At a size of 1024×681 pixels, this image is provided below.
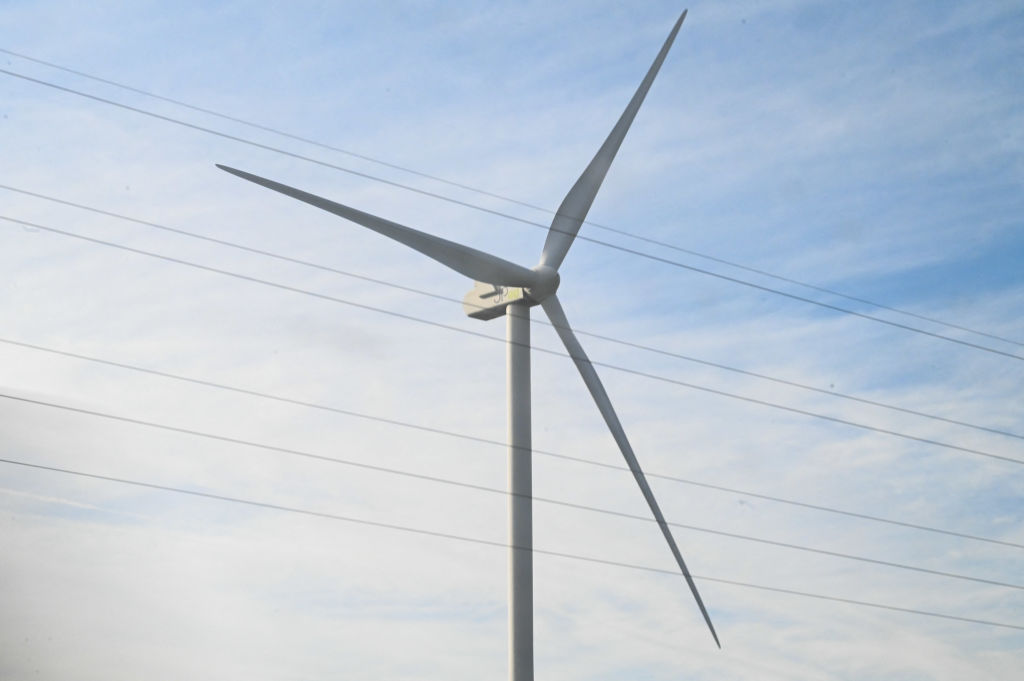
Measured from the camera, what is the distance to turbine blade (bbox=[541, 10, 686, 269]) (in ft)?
93.1

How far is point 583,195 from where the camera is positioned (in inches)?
1152

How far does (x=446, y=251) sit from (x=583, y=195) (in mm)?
4681

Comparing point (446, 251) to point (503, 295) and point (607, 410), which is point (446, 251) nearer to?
point (503, 295)

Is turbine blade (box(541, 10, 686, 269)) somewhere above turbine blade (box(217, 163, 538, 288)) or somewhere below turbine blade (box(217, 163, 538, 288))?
above

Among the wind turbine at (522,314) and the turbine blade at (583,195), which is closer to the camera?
the wind turbine at (522,314)

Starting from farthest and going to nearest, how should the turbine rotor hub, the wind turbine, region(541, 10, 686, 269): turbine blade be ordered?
region(541, 10, 686, 269): turbine blade → the turbine rotor hub → the wind turbine

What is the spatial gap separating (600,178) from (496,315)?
464cm

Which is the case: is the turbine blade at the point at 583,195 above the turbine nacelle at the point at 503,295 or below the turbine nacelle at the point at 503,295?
above

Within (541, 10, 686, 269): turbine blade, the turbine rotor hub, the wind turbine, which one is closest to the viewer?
the wind turbine

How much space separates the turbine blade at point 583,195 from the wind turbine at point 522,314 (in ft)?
0.08

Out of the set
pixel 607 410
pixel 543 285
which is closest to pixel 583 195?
pixel 543 285

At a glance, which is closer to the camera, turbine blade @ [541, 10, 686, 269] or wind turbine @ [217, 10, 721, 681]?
wind turbine @ [217, 10, 721, 681]

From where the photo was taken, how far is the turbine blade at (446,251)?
25.4 metres

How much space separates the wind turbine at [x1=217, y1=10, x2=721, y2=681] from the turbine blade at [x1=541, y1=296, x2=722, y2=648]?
0.9 inches
